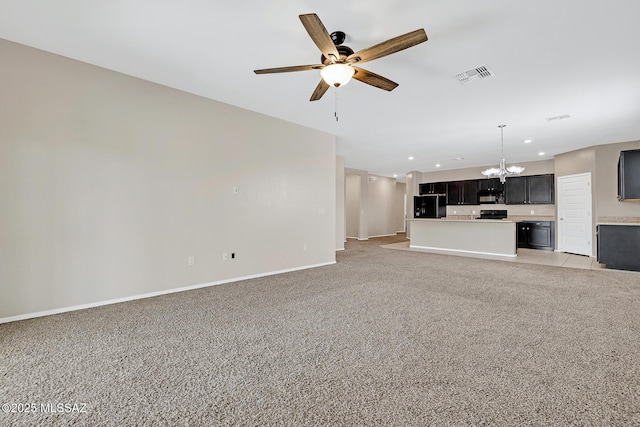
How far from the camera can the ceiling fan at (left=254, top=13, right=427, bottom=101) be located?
2.01 m

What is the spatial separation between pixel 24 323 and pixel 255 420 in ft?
9.60

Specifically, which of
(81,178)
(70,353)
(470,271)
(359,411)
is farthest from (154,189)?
(470,271)

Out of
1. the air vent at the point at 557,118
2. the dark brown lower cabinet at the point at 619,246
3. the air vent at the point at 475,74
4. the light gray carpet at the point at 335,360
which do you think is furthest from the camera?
the dark brown lower cabinet at the point at 619,246

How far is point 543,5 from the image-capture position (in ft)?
7.33

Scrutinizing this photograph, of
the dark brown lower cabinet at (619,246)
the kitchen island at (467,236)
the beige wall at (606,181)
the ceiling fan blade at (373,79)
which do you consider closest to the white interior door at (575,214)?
the beige wall at (606,181)

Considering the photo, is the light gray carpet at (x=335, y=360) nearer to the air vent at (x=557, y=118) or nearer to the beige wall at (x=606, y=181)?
the air vent at (x=557, y=118)

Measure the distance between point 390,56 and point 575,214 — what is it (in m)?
7.54

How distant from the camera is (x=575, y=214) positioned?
7.31 meters

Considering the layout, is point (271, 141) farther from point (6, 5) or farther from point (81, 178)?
point (6, 5)

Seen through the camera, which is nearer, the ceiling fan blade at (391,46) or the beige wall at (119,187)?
the ceiling fan blade at (391,46)

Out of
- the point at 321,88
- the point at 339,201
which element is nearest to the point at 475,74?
the point at 321,88

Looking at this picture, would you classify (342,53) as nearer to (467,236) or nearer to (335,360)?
(335,360)

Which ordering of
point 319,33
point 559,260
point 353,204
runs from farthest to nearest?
point 353,204 → point 559,260 → point 319,33

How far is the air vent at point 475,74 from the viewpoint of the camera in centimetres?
324
